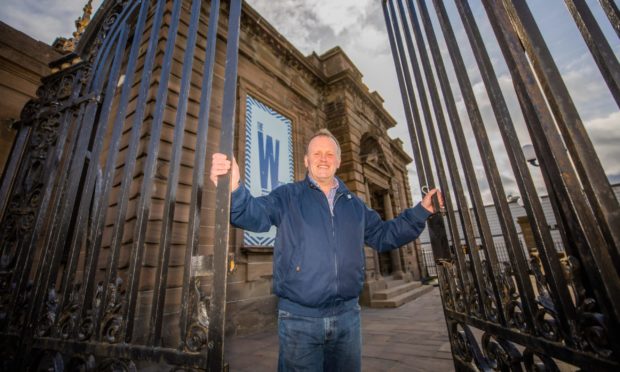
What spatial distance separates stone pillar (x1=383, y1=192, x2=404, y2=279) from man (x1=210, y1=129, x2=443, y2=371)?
27.6 ft

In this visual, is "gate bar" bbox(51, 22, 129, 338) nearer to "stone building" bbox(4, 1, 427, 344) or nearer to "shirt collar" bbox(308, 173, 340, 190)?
"stone building" bbox(4, 1, 427, 344)

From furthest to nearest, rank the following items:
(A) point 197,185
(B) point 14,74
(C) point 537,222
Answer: (B) point 14,74
(A) point 197,185
(C) point 537,222

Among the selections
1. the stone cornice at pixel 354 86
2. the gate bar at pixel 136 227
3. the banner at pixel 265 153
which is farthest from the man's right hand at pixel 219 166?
the stone cornice at pixel 354 86

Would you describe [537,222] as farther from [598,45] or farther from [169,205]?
[169,205]

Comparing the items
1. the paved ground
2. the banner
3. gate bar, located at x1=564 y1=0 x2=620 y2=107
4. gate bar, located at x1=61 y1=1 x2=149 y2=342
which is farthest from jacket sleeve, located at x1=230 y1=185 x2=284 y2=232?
the banner

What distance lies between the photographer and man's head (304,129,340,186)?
6.56 feet

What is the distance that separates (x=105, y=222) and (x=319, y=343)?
1943 millimetres

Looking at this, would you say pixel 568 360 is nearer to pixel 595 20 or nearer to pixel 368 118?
pixel 595 20

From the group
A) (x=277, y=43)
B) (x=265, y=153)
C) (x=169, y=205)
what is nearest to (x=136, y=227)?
(x=169, y=205)

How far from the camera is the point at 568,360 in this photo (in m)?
0.95

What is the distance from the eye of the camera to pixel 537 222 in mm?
1170

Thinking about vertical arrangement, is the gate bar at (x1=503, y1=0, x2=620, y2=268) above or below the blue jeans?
above

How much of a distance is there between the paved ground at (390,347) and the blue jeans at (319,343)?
1368 millimetres

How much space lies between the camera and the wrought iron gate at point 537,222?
0.86m
